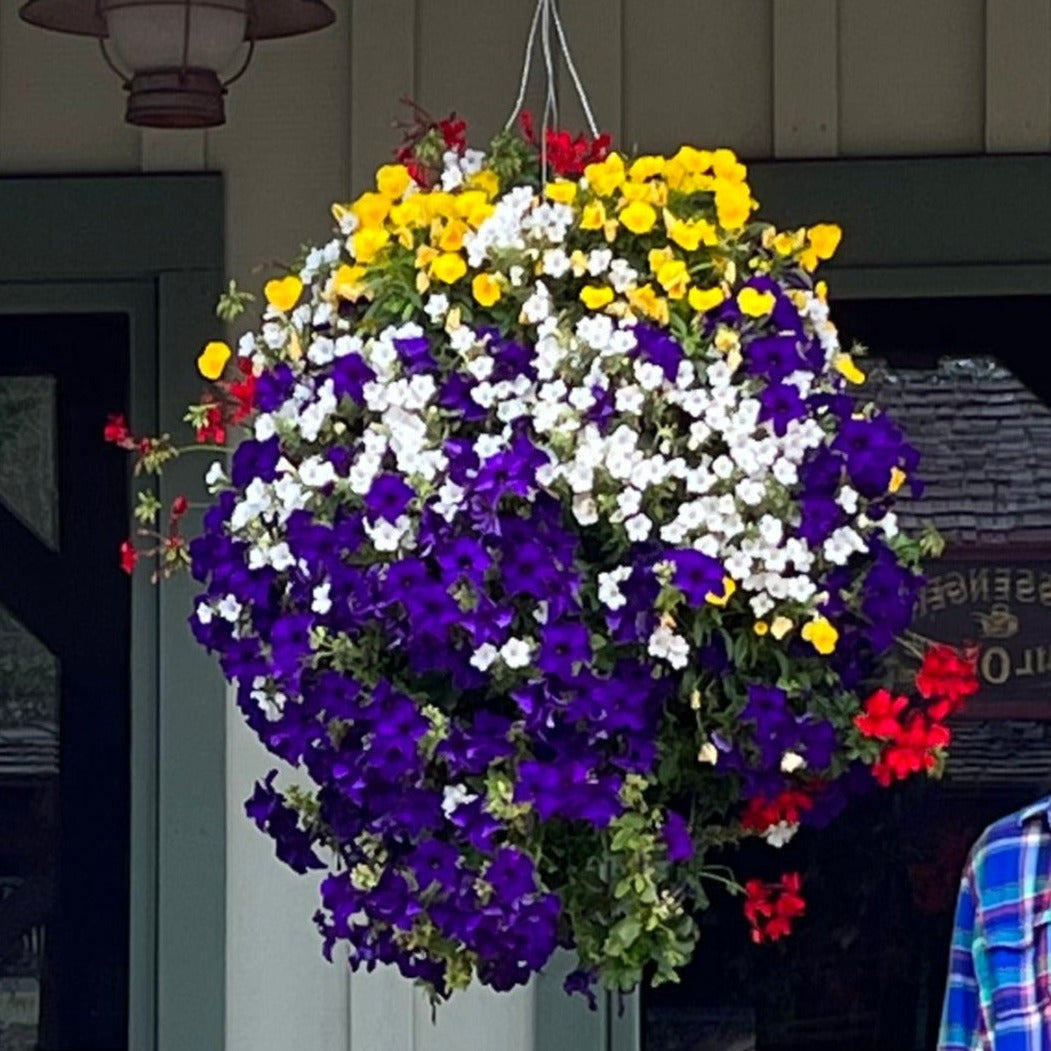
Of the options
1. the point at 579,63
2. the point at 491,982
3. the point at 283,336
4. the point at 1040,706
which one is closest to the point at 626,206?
the point at 283,336

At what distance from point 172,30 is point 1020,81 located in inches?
52.5

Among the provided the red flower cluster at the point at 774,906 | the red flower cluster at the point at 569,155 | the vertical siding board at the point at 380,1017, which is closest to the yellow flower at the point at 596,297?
the red flower cluster at the point at 569,155

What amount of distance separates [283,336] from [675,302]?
427mm

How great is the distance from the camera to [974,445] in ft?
12.9

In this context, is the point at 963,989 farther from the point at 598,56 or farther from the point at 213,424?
the point at 598,56

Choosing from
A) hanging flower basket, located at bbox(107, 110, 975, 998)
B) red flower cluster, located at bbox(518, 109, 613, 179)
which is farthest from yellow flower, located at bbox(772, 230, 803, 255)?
red flower cluster, located at bbox(518, 109, 613, 179)

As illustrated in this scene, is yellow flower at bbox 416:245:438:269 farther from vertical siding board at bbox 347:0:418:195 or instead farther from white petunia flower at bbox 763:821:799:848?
vertical siding board at bbox 347:0:418:195

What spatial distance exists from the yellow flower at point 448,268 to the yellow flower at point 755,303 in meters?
0.29

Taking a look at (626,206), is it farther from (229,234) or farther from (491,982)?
(229,234)

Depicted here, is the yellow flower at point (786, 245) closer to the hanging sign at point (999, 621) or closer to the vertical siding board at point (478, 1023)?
the hanging sign at point (999, 621)

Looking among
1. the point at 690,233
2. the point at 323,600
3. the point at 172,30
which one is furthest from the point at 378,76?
the point at 323,600

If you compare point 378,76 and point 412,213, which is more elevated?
point 378,76

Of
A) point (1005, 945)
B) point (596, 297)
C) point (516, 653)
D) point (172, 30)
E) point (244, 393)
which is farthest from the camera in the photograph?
point (172, 30)

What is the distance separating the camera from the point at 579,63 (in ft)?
12.6
